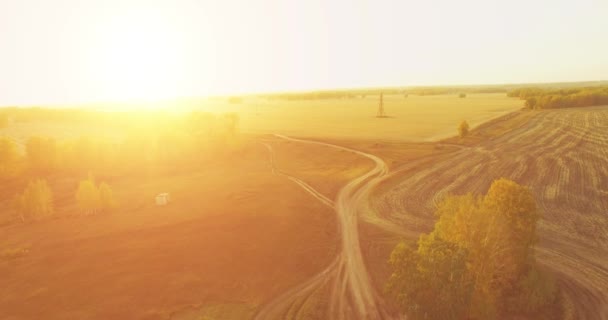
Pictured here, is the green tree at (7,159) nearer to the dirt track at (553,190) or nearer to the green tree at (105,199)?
the green tree at (105,199)

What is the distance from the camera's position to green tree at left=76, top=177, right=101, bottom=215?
145ft

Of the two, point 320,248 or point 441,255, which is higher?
point 441,255

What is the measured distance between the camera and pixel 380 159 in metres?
68.4

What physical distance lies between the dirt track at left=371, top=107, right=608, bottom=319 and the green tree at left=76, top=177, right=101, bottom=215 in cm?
3637

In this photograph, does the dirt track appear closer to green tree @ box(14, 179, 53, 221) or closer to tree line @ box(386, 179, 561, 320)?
tree line @ box(386, 179, 561, 320)

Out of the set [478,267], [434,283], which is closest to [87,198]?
[434,283]

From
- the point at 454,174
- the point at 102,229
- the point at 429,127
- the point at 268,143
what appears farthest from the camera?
the point at 429,127

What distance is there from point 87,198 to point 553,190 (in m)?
62.6

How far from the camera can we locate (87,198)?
44.5 m

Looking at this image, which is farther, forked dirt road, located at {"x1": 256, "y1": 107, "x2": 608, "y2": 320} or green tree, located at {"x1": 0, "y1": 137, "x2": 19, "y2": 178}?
green tree, located at {"x1": 0, "y1": 137, "x2": 19, "y2": 178}

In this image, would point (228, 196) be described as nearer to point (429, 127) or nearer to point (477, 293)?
point (477, 293)

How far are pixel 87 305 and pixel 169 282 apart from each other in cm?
572

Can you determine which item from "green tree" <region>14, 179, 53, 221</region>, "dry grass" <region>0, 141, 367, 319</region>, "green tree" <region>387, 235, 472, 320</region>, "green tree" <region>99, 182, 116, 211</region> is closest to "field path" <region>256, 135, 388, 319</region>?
"dry grass" <region>0, 141, 367, 319</region>

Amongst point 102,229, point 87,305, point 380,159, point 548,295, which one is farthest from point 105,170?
point 548,295
